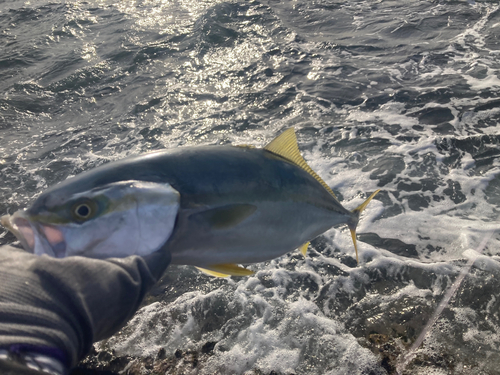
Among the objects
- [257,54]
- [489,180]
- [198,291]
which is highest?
[257,54]

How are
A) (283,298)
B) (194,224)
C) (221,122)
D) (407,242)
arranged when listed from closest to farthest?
(194,224) < (283,298) < (407,242) < (221,122)

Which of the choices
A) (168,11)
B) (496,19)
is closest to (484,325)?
(496,19)

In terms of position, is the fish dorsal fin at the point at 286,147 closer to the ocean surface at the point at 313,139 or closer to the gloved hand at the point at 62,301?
the gloved hand at the point at 62,301

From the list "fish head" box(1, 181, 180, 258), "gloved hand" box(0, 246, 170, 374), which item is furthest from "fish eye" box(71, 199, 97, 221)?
"gloved hand" box(0, 246, 170, 374)

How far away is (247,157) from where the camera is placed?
2.14 m

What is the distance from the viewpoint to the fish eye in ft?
5.19

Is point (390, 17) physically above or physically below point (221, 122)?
above

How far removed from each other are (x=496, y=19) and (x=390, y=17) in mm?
2901

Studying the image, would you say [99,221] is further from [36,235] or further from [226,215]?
[226,215]

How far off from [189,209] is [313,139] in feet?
15.3

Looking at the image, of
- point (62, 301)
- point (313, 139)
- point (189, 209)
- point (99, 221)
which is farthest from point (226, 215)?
point (313, 139)

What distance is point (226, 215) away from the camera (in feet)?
6.32

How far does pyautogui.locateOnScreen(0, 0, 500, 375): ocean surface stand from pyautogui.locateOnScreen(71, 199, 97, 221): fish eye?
1.81m

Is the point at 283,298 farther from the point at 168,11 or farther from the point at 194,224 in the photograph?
the point at 168,11
